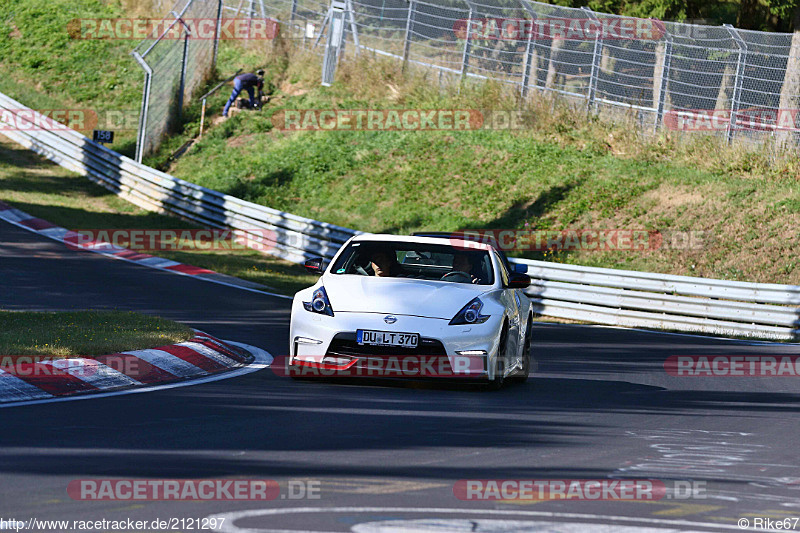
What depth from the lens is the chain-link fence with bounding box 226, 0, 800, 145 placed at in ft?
84.1

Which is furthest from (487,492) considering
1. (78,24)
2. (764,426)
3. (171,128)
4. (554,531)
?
(78,24)

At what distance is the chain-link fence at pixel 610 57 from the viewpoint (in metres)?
25.6

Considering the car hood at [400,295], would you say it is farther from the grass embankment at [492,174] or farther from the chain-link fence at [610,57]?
the chain-link fence at [610,57]

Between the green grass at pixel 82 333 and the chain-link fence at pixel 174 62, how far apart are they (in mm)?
18902

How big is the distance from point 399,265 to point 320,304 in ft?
5.24

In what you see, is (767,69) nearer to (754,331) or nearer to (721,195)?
(721,195)

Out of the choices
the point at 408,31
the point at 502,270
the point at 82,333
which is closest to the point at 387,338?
the point at 502,270

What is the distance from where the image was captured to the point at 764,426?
8.95m

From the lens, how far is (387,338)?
9438 millimetres

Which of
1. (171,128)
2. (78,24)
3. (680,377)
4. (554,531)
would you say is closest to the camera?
(554,531)

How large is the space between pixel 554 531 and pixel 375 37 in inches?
1230

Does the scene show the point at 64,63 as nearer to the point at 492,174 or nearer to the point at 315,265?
the point at 492,174

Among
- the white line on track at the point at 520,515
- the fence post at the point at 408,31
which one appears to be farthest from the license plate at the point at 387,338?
the fence post at the point at 408,31

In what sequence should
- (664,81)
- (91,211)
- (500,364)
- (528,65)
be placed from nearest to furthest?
(500,364) < (91,211) < (664,81) < (528,65)
